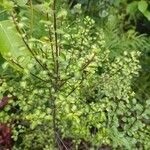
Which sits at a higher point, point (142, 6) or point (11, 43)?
point (11, 43)

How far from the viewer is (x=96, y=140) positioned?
187cm

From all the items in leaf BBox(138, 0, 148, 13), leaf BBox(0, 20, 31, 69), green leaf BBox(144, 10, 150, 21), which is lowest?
green leaf BBox(144, 10, 150, 21)

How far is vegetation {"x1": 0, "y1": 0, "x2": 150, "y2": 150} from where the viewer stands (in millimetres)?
1474

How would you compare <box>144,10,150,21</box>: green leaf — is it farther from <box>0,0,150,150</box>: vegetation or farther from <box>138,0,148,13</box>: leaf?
<box>0,0,150,150</box>: vegetation

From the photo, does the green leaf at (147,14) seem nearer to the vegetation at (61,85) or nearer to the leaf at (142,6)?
the leaf at (142,6)

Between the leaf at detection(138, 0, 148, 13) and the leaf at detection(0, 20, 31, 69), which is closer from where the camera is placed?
the leaf at detection(0, 20, 31, 69)

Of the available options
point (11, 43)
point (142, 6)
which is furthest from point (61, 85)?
point (142, 6)

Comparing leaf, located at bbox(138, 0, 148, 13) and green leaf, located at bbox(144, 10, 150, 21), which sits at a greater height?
leaf, located at bbox(138, 0, 148, 13)

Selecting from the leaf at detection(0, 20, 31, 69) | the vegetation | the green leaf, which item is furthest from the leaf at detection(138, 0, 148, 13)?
the leaf at detection(0, 20, 31, 69)

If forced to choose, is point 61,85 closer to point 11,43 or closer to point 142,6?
point 11,43

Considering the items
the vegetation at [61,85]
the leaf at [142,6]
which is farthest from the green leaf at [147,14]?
the vegetation at [61,85]

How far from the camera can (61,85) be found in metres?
1.57

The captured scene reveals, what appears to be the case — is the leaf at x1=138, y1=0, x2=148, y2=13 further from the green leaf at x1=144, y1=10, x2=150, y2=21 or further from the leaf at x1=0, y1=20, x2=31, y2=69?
the leaf at x1=0, y1=20, x2=31, y2=69

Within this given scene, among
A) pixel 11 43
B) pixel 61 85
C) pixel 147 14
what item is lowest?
pixel 147 14
